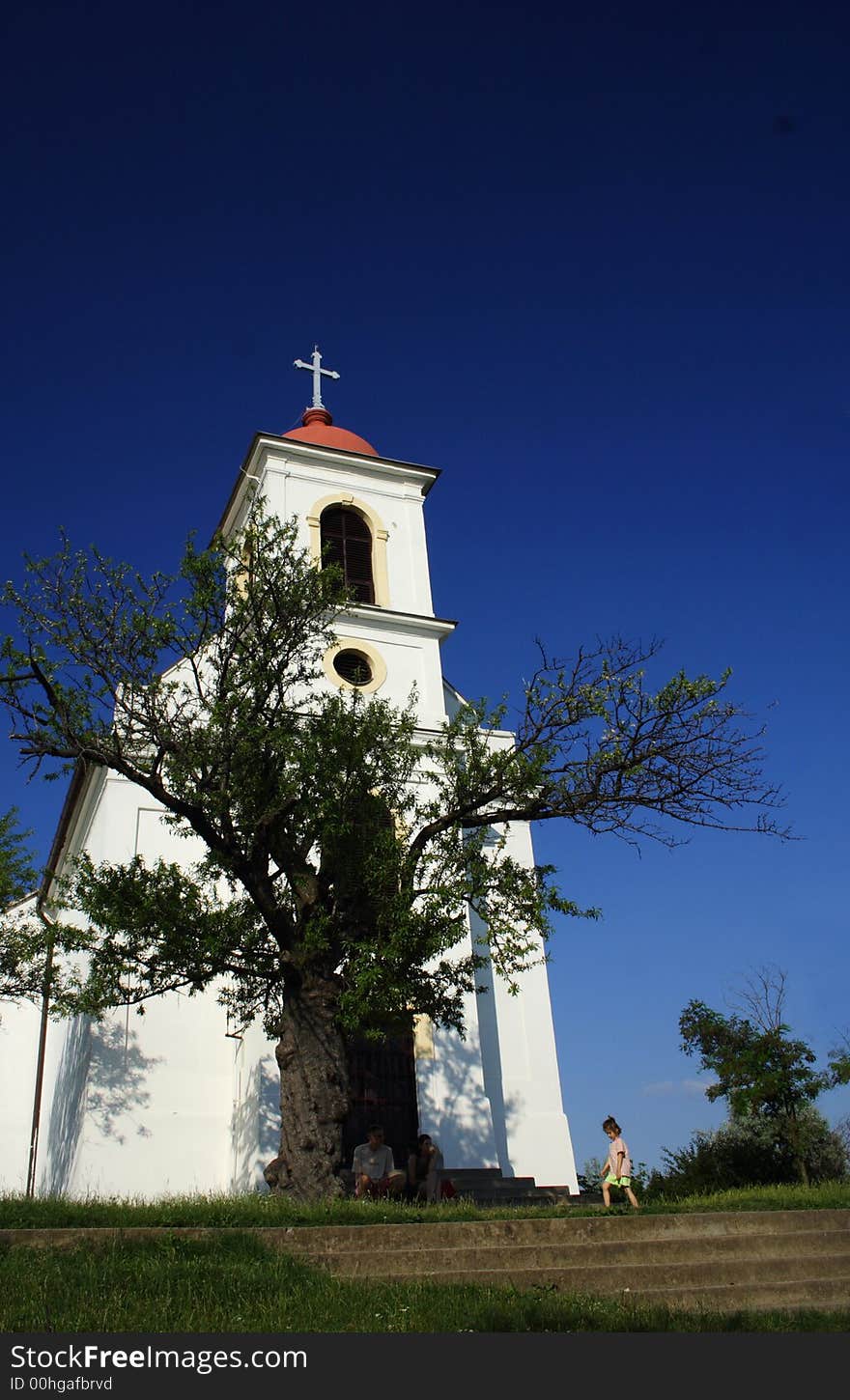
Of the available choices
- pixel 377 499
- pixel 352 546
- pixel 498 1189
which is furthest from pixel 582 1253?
pixel 377 499

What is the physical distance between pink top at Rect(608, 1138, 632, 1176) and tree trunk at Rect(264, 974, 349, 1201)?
13.7ft

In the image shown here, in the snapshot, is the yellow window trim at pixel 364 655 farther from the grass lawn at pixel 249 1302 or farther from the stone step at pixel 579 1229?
the grass lawn at pixel 249 1302

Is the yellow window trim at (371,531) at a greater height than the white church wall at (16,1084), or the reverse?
the yellow window trim at (371,531)

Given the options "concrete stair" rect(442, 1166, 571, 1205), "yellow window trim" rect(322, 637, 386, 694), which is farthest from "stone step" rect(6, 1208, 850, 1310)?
"yellow window trim" rect(322, 637, 386, 694)

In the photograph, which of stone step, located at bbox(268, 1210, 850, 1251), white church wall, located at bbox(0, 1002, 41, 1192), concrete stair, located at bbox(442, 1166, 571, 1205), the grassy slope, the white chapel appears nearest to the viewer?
stone step, located at bbox(268, 1210, 850, 1251)

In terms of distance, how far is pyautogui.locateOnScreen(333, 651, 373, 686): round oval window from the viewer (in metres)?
21.8

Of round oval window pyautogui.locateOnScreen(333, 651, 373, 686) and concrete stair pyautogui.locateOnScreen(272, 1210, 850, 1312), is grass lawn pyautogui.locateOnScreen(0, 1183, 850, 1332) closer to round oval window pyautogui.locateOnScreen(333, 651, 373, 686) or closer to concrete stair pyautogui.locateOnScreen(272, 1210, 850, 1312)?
concrete stair pyautogui.locateOnScreen(272, 1210, 850, 1312)

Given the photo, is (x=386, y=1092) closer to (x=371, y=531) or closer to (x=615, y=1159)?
(x=615, y=1159)

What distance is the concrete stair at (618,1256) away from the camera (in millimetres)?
7820

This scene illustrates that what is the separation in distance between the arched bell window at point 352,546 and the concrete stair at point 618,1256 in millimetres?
15687

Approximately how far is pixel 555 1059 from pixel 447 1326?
45.8 ft

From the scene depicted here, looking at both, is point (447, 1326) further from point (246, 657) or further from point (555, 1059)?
point (555, 1059)

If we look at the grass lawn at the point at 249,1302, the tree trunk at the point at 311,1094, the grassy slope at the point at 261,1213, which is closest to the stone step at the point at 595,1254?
the grass lawn at the point at 249,1302

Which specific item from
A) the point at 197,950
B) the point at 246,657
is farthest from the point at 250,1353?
the point at 246,657
